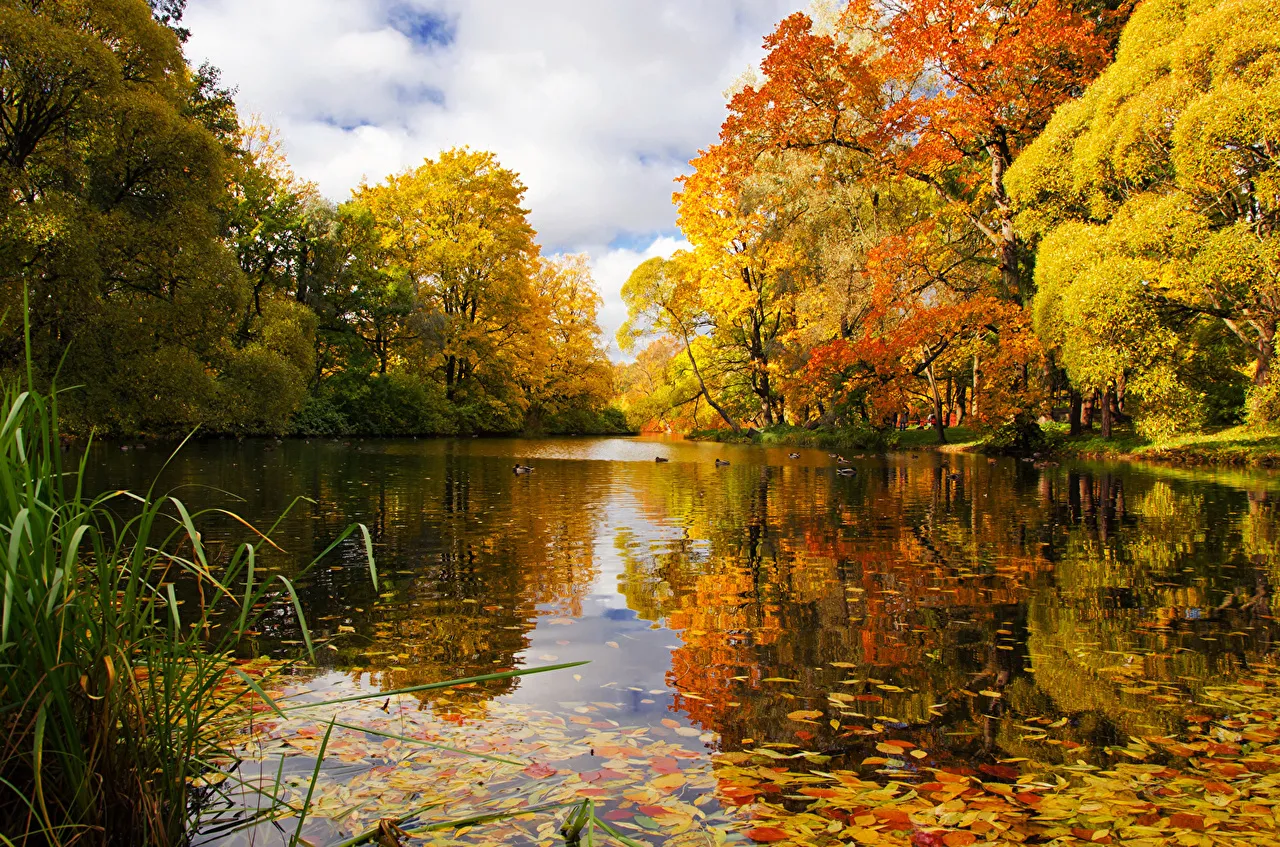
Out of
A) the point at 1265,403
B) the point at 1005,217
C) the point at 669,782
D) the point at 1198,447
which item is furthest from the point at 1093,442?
the point at 669,782

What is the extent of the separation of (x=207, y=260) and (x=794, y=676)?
54.4 feet

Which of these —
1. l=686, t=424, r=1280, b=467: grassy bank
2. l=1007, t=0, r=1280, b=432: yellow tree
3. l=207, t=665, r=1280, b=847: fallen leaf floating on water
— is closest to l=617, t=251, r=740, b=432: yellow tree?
l=686, t=424, r=1280, b=467: grassy bank

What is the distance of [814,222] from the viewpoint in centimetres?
3098

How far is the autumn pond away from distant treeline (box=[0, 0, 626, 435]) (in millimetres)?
2197

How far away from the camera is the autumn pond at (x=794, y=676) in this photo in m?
2.50

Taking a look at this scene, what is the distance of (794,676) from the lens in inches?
151

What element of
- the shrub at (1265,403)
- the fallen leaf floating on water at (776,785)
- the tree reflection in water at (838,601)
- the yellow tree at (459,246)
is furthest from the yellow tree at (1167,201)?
the yellow tree at (459,246)

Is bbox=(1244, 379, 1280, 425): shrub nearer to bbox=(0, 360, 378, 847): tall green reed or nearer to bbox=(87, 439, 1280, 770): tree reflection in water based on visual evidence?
bbox=(87, 439, 1280, 770): tree reflection in water

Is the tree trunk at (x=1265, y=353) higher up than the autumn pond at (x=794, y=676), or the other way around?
the tree trunk at (x=1265, y=353)

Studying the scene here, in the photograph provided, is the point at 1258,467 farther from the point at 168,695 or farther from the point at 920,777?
the point at 168,695

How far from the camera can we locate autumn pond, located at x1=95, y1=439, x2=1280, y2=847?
250cm

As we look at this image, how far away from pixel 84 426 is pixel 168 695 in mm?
18345

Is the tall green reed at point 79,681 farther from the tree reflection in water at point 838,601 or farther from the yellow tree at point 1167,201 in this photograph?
the yellow tree at point 1167,201

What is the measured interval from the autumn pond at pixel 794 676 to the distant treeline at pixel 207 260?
2197mm
